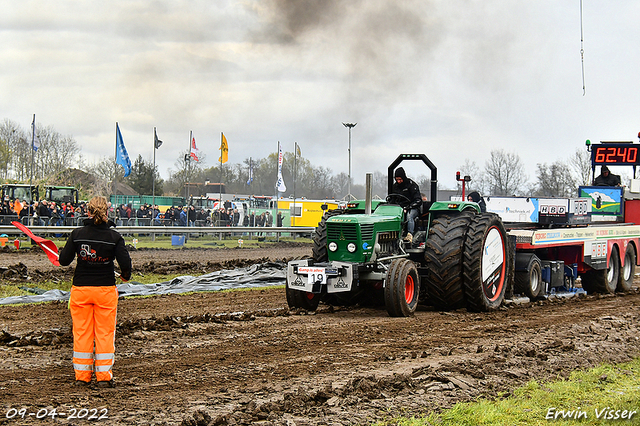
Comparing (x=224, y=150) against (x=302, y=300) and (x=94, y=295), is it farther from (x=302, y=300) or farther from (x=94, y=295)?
(x=94, y=295)

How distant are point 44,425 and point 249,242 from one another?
21.5 m

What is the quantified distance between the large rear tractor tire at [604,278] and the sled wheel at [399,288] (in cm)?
698

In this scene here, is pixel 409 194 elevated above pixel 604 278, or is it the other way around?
pixel 409 194

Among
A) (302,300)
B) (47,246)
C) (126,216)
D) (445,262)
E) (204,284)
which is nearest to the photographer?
(47,246)

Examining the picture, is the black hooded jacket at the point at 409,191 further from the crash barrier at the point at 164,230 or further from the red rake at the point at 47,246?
the crash barrier at the point at 164,230

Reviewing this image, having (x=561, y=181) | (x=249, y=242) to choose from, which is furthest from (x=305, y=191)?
(x=249, y=242)

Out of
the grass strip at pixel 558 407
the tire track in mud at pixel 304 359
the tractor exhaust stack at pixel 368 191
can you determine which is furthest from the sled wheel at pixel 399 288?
the grass strip at pixel 558 407

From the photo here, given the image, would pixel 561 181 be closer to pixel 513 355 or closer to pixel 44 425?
pixel 513 355

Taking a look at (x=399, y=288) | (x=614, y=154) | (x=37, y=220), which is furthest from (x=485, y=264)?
(x=37, y=220)

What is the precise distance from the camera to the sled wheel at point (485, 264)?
10.0 metres

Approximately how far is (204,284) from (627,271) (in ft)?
34.6

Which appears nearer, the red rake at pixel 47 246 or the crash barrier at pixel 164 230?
the red rake at pixel 47 246

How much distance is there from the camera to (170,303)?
35.7 feet

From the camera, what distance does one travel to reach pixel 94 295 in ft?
19.3
